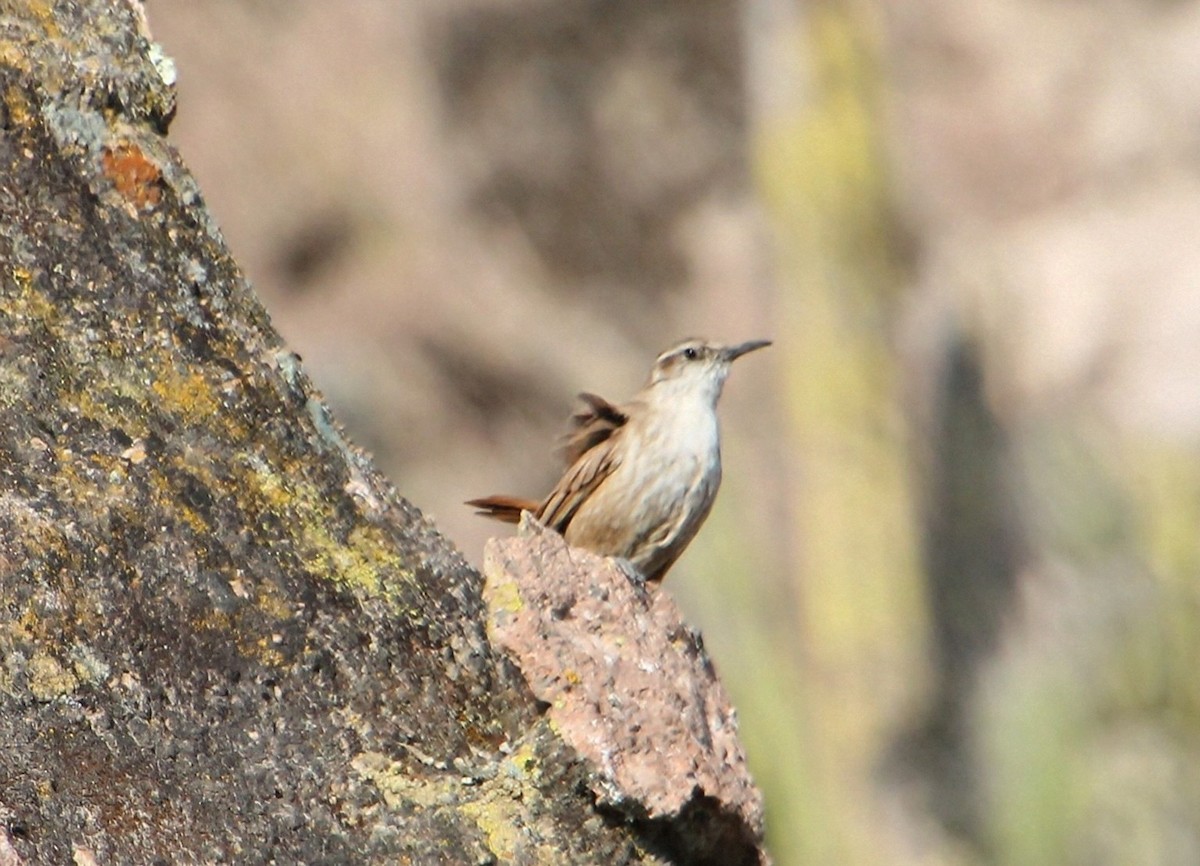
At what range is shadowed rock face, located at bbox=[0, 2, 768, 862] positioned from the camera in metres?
2.57

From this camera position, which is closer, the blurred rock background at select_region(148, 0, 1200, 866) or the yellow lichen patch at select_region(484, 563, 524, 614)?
the yellow lichen patch at select_region(484, 563, 524, 614)

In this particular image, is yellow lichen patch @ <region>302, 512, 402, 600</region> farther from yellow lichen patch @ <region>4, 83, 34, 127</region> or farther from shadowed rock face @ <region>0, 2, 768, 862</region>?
yellow lichen patch @ <region>4, 83, 34, 127</region>

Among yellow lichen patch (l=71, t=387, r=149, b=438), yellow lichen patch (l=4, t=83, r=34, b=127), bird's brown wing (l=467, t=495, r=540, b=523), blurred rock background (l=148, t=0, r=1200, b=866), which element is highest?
blurred rock background (l=148, t=0, r=1200, b=866)

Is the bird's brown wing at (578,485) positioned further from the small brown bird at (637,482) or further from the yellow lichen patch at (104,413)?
the yellow lichen patch at (104,413)

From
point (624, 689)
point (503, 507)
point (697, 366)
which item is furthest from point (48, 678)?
point (697, 366)

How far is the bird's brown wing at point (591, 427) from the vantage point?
19.9ft

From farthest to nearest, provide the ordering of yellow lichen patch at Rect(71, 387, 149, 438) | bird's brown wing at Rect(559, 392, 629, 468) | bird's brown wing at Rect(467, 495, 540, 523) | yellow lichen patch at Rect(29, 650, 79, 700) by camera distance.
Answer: bird's brown wing at Rect(559, 392, 629, 468)
bird's brown wing at Rect(467, 495, 540, 523)
yellow lichen patch at Rect(71, 387, 149, 438)
yellow lichen patch at Rect(29, 650, 79, 700)

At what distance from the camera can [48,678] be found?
8.46 ft

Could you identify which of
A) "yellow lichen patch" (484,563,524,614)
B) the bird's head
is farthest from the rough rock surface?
the bird's head

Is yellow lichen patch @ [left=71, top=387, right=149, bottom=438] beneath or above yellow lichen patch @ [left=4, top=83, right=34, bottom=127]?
beneath

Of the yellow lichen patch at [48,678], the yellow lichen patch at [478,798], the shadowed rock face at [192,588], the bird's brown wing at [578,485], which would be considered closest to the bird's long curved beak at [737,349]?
the bird's brown wing at [578,485]

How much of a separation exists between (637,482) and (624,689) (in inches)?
106

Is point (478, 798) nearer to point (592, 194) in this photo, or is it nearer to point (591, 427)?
point (591, 427)

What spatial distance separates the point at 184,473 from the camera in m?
2.81
